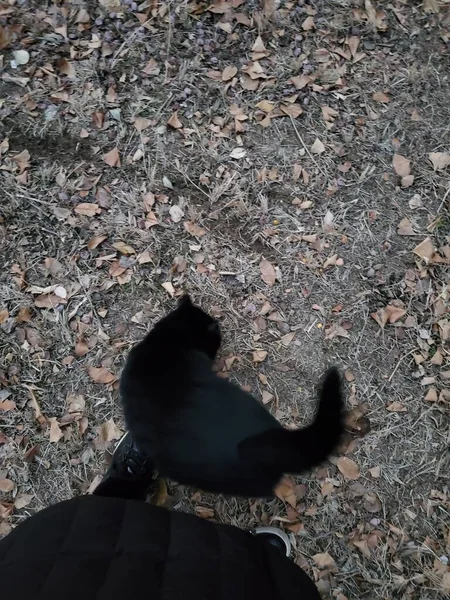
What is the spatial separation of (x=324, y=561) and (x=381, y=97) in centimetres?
235

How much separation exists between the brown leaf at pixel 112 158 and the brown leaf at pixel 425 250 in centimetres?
161

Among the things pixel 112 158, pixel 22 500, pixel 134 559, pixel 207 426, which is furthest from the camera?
pixel 112 158

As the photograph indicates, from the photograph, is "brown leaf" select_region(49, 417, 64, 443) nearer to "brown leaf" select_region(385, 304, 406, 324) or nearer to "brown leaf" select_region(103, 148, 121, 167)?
"brown leaf" select_region(103, 148, 121, 167)

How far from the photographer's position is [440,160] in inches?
101

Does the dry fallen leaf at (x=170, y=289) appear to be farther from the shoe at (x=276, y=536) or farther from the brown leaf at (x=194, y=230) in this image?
the shoe at (x=276, y=536)

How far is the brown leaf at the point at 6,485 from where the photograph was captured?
233 centimetres

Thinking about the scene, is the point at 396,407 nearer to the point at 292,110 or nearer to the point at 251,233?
the point at 251,233

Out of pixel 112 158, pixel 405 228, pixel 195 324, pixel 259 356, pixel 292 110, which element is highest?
pixel 292 110

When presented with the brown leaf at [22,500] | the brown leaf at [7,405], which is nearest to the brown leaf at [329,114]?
the brown leaf at [7,405]

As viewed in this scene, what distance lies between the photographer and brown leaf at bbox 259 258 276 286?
2496mm

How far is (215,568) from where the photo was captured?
139cm

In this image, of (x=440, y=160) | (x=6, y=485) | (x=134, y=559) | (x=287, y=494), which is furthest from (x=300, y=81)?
(x=6, y=485)

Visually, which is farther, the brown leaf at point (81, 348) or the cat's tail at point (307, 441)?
the brown leaf at point (81, 348)

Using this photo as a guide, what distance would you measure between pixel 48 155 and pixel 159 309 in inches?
39.5
